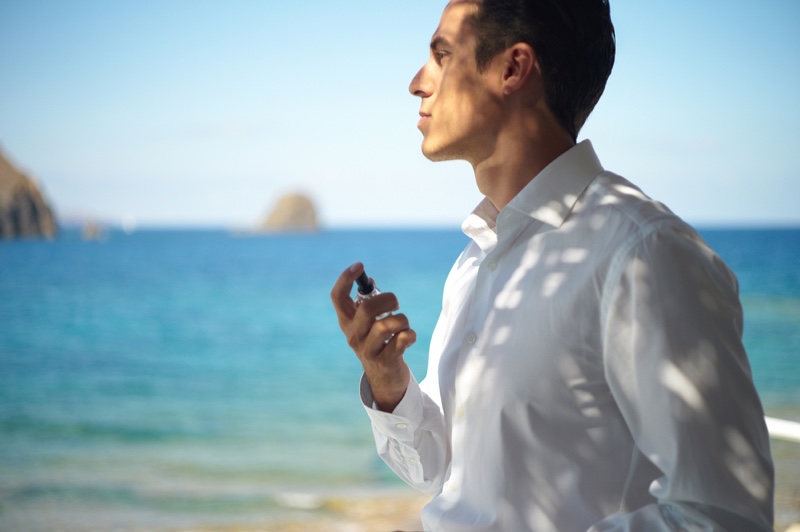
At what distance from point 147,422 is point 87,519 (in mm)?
4692

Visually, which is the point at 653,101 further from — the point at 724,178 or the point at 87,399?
the point at 87,399

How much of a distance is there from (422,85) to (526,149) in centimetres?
22

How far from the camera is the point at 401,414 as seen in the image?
1436 millimetres

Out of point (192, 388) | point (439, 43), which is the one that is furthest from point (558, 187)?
point (192, 388)

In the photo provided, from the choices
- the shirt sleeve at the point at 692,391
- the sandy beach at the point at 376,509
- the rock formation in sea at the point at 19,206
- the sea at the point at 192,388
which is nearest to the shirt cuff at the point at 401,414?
the shirt sleeve at the point at 692,391

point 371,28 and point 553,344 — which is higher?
point 371,28

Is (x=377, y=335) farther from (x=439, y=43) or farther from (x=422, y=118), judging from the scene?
(x=439, y=43)

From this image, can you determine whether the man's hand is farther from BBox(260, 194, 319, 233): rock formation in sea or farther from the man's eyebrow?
Answer: BBox(260, 194, 319, 233): rock formation in sea

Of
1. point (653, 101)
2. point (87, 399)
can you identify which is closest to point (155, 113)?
point (653, 101)

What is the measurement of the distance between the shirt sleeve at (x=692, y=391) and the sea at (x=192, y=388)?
7897 millimetres

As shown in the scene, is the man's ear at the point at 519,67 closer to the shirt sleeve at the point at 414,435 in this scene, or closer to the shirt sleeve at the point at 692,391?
the shirt sleeve at the point at 692,391

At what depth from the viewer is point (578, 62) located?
137 cm

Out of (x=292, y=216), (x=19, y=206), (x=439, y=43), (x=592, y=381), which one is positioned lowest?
(x=592, y=381)

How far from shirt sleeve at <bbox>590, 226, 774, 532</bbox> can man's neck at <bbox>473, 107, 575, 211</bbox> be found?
35 centimetres
